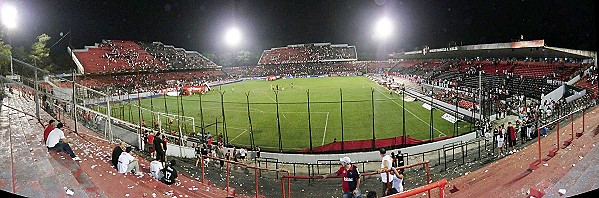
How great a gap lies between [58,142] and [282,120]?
10095mm

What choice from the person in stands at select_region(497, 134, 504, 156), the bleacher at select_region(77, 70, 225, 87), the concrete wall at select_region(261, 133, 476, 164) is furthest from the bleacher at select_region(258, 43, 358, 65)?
the person in stands at select_region(497, 134, 504, 156)

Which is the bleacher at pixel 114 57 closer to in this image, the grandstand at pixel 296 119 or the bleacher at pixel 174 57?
the grandstand at pixel 296 119

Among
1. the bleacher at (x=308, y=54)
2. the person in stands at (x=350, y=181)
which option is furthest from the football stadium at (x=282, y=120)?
the bleacher at (x=308, y=54)

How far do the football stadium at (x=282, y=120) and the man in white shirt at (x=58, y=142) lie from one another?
0.08 feet

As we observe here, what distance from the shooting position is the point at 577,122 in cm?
792

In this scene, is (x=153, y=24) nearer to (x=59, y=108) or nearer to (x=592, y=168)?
(x=59, y=108)

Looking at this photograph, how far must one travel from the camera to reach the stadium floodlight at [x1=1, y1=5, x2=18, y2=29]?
8061 millimetres

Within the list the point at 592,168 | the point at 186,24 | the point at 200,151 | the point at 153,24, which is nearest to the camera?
the point at 592,168

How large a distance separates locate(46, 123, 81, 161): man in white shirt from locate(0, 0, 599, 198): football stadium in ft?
0.08

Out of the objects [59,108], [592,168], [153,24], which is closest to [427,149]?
[592,168]

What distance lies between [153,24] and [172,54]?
21.1ft

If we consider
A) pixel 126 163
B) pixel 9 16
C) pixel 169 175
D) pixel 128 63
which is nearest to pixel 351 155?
pixel 169 175

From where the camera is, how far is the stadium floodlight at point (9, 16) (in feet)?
26.4

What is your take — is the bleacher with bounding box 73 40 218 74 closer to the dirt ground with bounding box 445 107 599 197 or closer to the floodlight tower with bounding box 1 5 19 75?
the floodlight tower with bounding box 1 5 19 75
